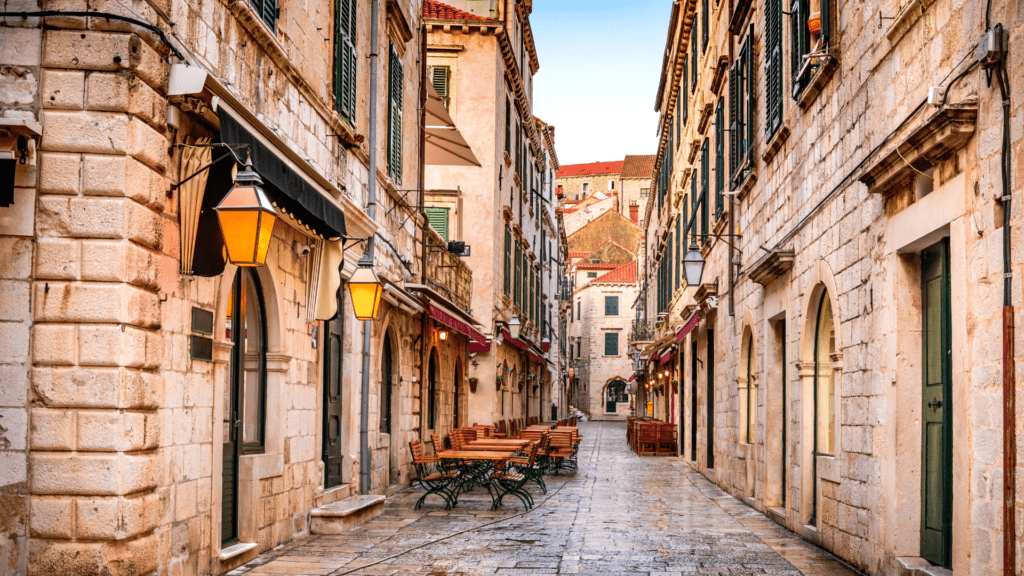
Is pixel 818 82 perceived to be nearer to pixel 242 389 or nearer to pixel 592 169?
pixel 242 389

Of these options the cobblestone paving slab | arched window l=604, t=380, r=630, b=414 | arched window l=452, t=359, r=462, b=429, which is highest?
arched window l=452, t=359, r=462, b=429

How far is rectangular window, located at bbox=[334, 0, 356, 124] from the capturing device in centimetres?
1065

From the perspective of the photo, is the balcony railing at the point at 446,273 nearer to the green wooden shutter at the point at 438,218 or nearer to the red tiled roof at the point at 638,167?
the green wooden shutter at the point at 438,218

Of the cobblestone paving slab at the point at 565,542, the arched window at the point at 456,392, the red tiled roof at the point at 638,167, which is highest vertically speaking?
the red tiled roof at the point at 638,167

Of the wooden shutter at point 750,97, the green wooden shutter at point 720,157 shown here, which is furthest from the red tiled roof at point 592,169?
the wooden shutter at point 750,97

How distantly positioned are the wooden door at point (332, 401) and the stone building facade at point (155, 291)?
3.12 feet

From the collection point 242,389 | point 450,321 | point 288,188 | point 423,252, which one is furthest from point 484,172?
point 288,188

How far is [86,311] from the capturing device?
5633mm

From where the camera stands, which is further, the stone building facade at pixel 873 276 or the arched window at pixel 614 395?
the arched window at pixel 614 395

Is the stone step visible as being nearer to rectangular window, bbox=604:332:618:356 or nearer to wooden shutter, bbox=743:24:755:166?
wooden shutter, bbox=743:24:755:166

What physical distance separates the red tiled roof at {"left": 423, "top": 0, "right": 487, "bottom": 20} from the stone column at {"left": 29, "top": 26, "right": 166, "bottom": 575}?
18.3m

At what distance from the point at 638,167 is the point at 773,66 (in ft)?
255

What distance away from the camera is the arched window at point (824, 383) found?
997cm

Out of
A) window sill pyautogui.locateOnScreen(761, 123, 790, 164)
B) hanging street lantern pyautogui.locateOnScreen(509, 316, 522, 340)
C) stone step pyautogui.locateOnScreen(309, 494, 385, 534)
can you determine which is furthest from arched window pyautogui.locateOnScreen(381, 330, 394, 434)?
hanging street lantern pyautogui.locateOnScreen(509, 316, 522, 340)
